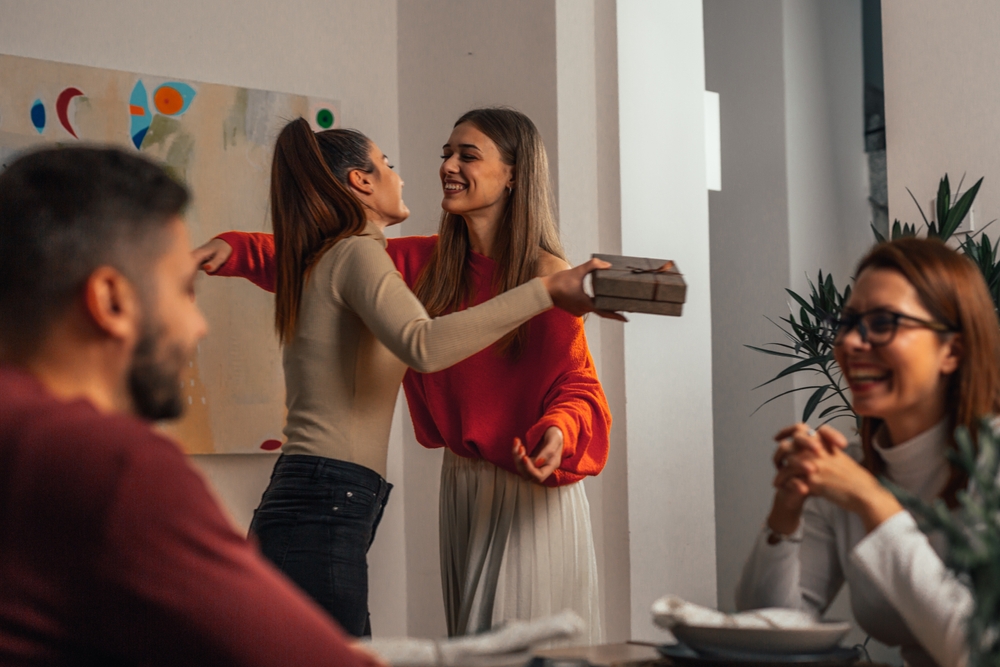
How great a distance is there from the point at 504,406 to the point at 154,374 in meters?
1.41

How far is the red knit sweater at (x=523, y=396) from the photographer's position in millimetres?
2199

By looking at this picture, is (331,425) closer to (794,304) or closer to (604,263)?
(604,263)

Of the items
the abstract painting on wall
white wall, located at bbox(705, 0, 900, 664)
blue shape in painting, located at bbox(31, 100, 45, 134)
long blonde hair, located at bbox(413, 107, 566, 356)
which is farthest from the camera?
white wall, located at bbox(705, 0, 900, 664)

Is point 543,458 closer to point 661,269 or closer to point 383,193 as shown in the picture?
point 661,269

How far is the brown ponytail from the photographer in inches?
80.7

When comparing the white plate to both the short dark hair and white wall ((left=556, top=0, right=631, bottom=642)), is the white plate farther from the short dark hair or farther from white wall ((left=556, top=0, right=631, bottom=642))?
white wall ((left=556, top=0, right=631, bottom=642))

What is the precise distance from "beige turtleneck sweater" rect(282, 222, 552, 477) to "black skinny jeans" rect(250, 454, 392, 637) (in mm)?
35

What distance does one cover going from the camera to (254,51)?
3.58 meters

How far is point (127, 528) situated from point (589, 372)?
159 cm

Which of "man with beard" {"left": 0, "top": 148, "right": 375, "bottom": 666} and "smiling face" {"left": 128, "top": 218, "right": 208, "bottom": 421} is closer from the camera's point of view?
"man with beard" {"left": 0, "top": 148, "right": 375, "bottom": 666}

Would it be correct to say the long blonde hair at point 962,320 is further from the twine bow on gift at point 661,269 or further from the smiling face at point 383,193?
the smiling face at point 383,193

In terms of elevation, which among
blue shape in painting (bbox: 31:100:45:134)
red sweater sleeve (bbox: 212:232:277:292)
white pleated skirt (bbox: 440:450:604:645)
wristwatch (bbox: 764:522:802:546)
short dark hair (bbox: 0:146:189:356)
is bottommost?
white pleated skirt (bbox: 440:450:604:645)

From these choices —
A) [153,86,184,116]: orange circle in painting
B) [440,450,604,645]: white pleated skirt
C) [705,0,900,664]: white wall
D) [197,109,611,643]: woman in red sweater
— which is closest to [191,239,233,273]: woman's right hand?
[197,109,611,643]: woman in red sweater

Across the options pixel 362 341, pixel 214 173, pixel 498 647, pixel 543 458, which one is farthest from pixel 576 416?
pixel 214 173
